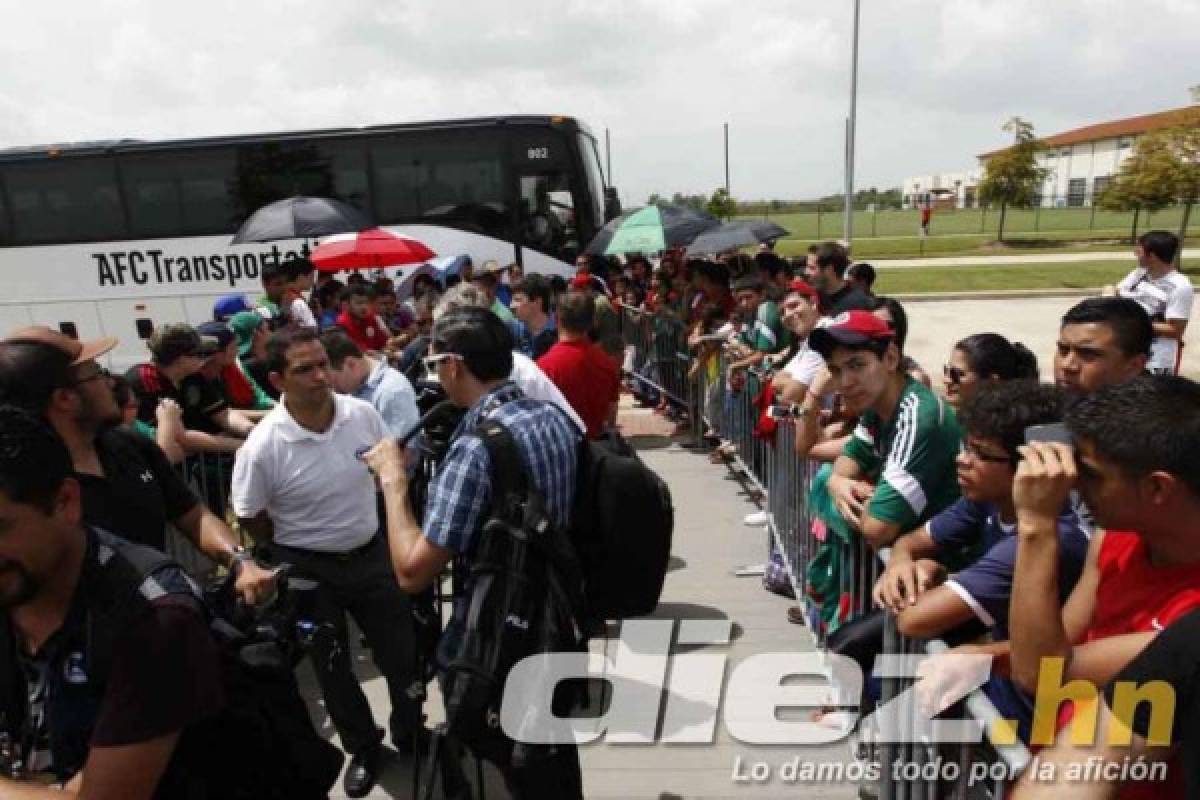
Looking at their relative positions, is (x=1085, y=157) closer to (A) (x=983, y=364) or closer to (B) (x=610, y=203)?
(B) (x=610, y=203)

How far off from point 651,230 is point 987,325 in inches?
414

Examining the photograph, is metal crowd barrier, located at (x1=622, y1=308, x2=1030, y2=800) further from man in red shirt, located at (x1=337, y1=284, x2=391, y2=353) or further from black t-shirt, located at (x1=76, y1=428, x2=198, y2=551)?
man in red shirt, located at (x1=337, y1=284, x2=391, y2=353)

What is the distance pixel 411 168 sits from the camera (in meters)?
13.1

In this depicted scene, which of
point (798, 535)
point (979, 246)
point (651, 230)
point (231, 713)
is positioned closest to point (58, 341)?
point (231, 713)

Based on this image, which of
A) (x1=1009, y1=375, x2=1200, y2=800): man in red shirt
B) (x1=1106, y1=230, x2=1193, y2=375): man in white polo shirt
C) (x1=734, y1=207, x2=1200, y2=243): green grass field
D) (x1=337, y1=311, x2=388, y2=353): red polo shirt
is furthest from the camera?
(x1=734, y1=207, x2=1200, y2=243): green grass field

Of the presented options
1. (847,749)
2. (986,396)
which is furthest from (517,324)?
(986,396)

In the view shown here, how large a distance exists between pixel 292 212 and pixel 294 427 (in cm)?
575

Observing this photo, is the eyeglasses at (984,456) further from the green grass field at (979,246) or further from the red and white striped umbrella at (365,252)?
the green grass field at (979,246)

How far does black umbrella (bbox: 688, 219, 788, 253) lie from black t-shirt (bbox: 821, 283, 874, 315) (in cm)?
307

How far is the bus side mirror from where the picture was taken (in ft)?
47.2

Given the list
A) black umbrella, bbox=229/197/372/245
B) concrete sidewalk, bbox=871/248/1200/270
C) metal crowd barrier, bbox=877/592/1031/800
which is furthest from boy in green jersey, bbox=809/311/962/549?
concrete sidewalk, bbox=871/248/1200/270

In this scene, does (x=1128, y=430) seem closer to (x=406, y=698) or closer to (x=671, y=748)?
(x=671, y=748)

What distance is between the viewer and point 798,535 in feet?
15.2

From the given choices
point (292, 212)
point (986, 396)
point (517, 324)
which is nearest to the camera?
point (986, 396)
